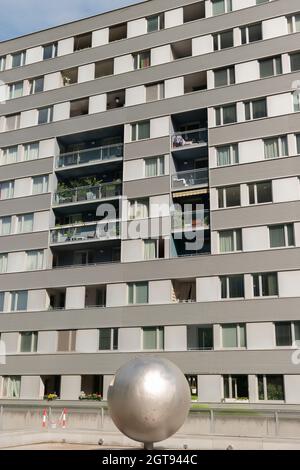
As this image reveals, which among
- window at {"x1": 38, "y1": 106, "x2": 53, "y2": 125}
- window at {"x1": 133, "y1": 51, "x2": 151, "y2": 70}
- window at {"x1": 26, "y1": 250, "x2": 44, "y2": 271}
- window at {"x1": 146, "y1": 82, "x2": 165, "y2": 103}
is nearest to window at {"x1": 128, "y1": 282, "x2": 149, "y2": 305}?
window at {"x1": 26, "y1": 250, "x2": 44, "y2": 271}

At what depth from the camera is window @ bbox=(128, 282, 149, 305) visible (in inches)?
1458

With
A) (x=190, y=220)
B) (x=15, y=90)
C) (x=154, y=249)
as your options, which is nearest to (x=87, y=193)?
(x=154, y=249)

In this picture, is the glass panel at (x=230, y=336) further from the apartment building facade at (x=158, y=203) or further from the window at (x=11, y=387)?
the window at (x=11, y=387)

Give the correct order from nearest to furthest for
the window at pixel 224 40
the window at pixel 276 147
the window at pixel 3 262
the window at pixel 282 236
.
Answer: the window at pixel 282 236 → the window at pixel 276 147 → the window at pixel 224 40 → the window at pixel 3 262

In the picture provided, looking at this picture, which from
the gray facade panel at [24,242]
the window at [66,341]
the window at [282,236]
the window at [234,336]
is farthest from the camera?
the gray facade panel at [24,242]

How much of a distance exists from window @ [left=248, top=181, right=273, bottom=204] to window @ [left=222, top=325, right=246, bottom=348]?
8.69 metres

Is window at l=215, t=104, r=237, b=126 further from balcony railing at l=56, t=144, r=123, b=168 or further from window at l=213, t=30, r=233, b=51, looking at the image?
balcony railing at l=56, t=144, r=123, b=168

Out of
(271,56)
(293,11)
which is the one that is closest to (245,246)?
(271,56)

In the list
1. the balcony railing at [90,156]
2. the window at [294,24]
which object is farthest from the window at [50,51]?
the window at [294,24]

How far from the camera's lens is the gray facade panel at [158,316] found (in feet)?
108

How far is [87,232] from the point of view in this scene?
1587 inches

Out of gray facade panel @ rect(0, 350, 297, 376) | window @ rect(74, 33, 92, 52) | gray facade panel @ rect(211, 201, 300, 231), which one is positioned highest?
window @ rect(74, 33, 92, 52)

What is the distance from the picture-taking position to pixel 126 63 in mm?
43094
